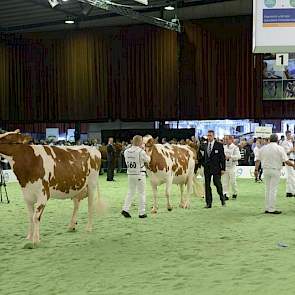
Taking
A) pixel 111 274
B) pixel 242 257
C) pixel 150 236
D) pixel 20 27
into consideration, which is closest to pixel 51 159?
pixel 150 236

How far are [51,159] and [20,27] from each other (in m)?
20.4

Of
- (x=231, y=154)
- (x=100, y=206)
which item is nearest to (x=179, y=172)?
(x=231, y=154)

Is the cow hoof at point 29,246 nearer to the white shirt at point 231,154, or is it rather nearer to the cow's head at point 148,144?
the cow's head at point 148,144

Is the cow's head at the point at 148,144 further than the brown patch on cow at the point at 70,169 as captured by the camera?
Yes

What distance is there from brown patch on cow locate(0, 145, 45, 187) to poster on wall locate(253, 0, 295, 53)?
3828mm

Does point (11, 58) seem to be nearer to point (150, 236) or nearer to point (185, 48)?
point (185, 48)

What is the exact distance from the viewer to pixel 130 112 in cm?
2594

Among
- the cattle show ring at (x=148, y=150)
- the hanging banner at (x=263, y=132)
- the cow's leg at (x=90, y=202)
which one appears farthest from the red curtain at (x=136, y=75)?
the cow's leg at (x=90, y=202)

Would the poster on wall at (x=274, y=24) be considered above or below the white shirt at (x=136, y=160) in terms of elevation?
above

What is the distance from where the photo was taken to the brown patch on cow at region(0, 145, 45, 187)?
756 cm

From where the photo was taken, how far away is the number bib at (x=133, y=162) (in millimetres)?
10102

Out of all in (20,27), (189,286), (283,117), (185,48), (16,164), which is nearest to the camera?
(189,286)

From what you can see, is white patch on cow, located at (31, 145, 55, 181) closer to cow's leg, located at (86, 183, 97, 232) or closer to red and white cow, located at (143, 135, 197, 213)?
cow's leg, located at (86, 183, 97, 232)

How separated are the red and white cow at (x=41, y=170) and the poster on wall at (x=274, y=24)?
11.2 ft
